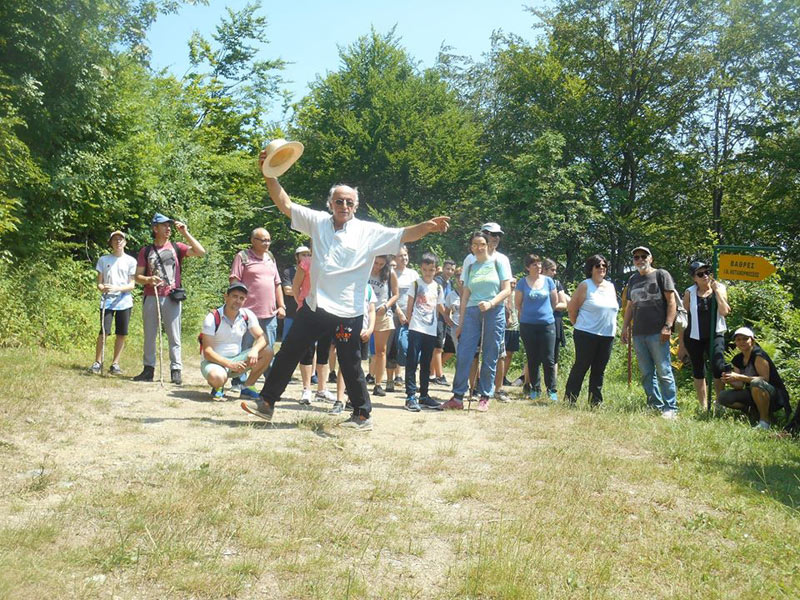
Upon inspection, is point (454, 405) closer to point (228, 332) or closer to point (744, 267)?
point (228, 332)

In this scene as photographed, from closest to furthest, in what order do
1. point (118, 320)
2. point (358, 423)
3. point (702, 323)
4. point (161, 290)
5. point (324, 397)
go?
1. point (358, 423)
2. point (324, 397)
3. point (702, 323)
4. point (161, 290)
5. point (118, 320)

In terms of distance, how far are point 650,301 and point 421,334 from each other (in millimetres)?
2601

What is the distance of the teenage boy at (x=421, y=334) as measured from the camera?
890 centimetres

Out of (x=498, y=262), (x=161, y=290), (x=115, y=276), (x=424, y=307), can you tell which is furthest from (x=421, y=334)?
(x=115, y=276)

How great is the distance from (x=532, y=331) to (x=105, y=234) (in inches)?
390

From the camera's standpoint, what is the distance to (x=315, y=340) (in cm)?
677

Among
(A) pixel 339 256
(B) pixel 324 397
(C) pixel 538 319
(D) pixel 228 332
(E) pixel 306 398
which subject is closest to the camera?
(A) pixel 339 256

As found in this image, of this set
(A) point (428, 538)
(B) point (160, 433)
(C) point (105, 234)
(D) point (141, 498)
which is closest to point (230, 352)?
(B) point (160, 433)

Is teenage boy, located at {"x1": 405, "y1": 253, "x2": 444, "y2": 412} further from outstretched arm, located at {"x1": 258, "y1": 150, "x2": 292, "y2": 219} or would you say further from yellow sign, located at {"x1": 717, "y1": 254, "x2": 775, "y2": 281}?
yellow sign, located at {"x1": 717, "y1": 254, "x2": 775, "y2": 281}

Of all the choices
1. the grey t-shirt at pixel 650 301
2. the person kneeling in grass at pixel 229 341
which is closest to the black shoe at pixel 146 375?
the person kneeling in grass at pixel 229 341

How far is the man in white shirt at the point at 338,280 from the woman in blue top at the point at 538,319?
4.01m

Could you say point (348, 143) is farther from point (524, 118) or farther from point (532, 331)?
point (532, 331)

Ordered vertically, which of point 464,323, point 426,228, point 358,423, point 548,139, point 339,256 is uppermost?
point 548,139

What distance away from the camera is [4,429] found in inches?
239
